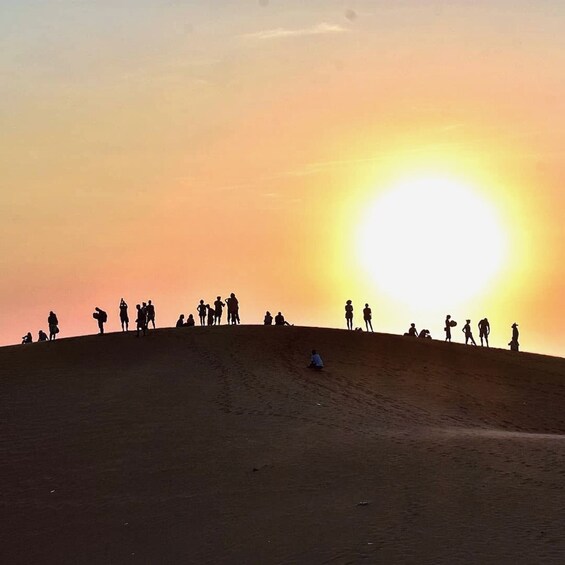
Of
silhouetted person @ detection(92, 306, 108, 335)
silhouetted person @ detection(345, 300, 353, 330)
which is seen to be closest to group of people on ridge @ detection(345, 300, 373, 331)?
silhouetted person @ detection(345, 300, 353, 330)

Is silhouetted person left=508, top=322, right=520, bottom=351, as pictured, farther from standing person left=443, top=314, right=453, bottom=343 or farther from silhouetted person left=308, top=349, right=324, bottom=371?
silhouetted person left=308, top=349, right=324, bottom=371

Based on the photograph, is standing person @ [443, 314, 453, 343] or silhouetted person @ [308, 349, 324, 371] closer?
silhouetted person @ [308, 349, 324, 371]

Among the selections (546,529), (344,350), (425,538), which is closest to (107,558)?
(425,538)

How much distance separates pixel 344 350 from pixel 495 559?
25.1 m

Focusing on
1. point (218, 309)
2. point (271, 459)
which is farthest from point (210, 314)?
point (271, 459)

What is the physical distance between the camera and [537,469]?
59.3 ft

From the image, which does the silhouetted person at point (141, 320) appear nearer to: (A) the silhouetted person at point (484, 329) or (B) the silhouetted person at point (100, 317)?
(B) the silhouetted person at point (100, 317)

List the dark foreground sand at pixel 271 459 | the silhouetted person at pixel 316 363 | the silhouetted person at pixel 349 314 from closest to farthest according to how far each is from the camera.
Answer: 1. the dark foreground sand at pixel 271 459
2. the silhouetted person at pixel 316 363
3. the silhouetted person at pixel 349 314

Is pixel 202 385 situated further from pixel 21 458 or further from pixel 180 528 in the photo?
pixel 180 528

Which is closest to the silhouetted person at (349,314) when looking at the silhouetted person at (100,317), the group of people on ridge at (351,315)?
Answer: the group of people on ridge at (351,315)

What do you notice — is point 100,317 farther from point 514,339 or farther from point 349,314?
point 514,339

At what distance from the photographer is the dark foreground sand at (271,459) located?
1471 centimetres

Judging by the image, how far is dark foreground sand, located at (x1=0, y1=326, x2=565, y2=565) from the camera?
48.3ft

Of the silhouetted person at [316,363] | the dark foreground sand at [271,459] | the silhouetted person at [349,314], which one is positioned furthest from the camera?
the silhouetted person at [349,314]
